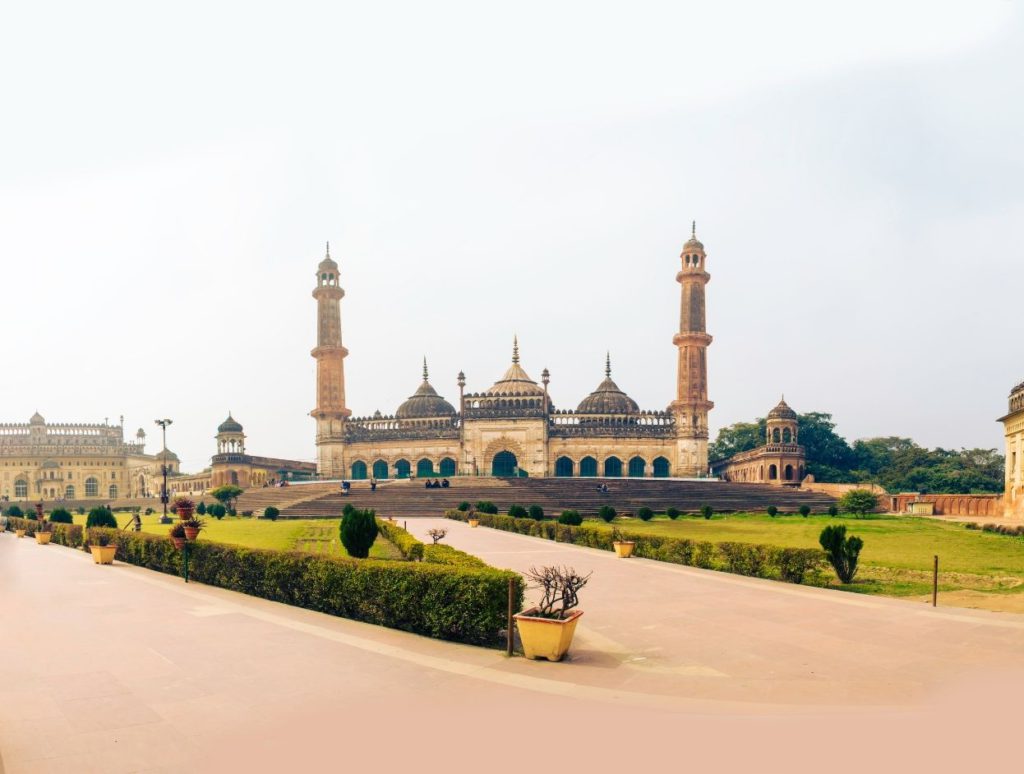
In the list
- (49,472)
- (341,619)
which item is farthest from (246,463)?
(341,619)

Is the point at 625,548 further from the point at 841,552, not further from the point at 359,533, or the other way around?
the point at 359,533

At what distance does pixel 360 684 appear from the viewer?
287 inches

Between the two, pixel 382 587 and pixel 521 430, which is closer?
pixel 382 587

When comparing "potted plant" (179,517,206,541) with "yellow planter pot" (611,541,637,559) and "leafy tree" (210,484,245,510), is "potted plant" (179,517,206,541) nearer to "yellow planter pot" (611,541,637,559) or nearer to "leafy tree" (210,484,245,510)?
"yellow planter pot" (611,541,637,559)

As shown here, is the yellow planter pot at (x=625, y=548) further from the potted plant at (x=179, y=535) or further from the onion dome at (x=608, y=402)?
the onion dome at (x=608, y=402)

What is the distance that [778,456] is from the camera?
57125 mm

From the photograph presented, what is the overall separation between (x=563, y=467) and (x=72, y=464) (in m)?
57.6

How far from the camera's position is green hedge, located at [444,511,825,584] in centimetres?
1423

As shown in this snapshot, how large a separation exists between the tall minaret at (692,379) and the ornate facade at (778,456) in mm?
5065

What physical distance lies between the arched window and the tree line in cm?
1373

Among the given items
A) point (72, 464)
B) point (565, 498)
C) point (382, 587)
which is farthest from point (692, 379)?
point (72, 464)

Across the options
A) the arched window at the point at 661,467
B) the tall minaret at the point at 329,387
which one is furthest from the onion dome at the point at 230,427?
the arched window at the point at 661,467

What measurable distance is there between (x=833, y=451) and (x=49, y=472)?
83.5 metres

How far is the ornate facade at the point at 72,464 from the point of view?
77438 mm
